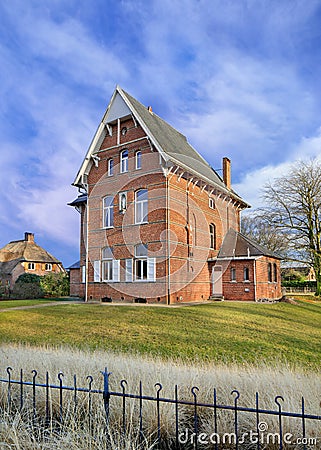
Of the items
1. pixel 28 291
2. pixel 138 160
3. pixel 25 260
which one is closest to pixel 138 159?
pixel 138 160

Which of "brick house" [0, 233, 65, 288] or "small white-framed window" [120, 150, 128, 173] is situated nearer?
"small white-framed window" [120, 150, 128, 173]

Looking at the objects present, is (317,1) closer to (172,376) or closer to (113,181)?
(172,376)

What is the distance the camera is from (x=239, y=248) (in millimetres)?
23922

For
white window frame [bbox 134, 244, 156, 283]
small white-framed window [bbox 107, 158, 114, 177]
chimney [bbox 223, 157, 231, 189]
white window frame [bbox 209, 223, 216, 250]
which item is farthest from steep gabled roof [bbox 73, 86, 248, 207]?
white window frame [bbox 134, 244, 156, 283]

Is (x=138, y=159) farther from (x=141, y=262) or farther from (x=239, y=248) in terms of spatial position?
(x=239, y=248)

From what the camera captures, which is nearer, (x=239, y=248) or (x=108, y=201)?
(x=108, y=201)

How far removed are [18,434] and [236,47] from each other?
30.9 feet

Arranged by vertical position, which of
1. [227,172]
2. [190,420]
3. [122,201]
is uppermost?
[227,172]

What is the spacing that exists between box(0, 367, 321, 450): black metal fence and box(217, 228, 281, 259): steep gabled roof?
19.4m

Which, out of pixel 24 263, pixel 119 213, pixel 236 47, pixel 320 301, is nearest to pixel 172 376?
pixel 236 47

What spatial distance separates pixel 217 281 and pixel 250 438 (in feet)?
66.6

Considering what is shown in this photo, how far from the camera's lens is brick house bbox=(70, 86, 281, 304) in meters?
19.7

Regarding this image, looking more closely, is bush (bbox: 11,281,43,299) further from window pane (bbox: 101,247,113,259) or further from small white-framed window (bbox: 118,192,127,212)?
small white-framed window (bbox: 118,192,127,212)

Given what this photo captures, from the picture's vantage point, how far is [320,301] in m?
26.9
